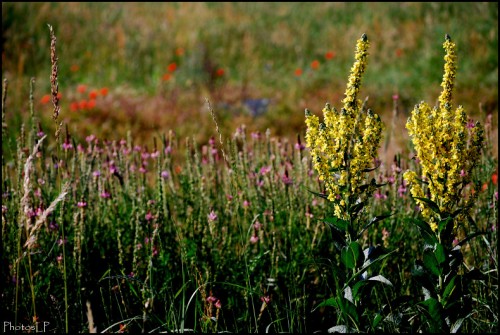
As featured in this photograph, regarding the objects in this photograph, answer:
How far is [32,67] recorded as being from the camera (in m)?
10.9

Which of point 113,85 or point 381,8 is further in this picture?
point 381,8

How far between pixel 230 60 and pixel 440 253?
1005 centimetres

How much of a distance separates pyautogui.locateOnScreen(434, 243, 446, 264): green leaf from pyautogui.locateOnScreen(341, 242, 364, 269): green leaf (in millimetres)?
258

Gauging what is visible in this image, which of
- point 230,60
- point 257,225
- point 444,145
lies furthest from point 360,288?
point 230,60

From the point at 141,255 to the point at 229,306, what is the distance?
609 mm

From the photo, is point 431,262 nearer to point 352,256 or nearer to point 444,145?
point 352,256

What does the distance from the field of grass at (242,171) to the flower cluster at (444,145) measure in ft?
0.04

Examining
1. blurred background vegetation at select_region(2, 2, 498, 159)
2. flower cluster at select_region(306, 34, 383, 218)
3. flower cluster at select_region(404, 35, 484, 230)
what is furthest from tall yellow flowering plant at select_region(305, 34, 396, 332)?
blurred background vegetation at select_region(2, 2, 498, 159)

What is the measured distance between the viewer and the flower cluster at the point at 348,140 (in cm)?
205

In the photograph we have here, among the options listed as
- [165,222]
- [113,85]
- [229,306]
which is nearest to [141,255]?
[165,222]

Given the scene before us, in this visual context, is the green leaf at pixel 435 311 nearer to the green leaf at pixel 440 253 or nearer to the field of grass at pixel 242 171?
the field of grass at pixel 242 171

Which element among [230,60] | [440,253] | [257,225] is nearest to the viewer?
[440,253]

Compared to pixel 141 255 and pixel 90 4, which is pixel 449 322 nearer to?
pixel 141 255

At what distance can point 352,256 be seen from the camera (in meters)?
2.06
